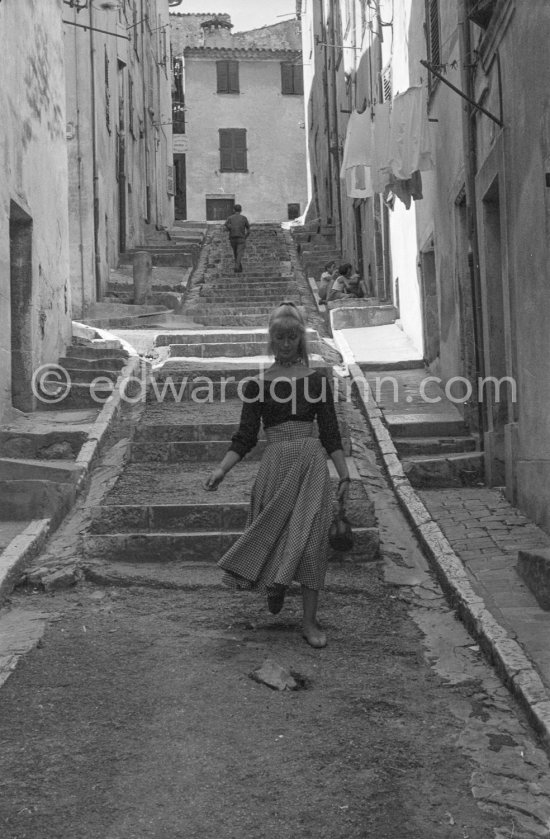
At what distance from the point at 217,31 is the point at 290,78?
522 centimetres

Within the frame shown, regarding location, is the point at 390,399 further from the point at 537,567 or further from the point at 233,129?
the point at 233,129

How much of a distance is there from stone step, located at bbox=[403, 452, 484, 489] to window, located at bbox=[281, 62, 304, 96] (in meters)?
37.2

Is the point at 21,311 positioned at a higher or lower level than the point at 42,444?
higher

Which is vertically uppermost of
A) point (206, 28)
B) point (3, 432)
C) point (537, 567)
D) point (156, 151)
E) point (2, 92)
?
point (206, 28)

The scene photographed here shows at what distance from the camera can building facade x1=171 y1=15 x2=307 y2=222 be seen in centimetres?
4281

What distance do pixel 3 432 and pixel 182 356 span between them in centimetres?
360

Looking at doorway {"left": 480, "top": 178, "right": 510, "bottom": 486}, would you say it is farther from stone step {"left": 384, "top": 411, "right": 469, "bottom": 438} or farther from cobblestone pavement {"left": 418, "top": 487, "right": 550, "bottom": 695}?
stone step {"left": 384, "top": 411, "right": 469, "bottom": 438}

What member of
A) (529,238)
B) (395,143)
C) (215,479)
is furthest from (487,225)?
(215,479)

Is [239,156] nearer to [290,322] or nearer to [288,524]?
[290,322]

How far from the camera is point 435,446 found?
9398 mm

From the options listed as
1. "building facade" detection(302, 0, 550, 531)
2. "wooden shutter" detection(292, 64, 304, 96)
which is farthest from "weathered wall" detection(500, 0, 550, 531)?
"wooden shutter" detection(292, 64, 304, 96)

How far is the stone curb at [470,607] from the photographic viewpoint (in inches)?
159

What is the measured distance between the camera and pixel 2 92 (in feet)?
31.1

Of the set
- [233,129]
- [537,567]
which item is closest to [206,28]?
[233,129]
